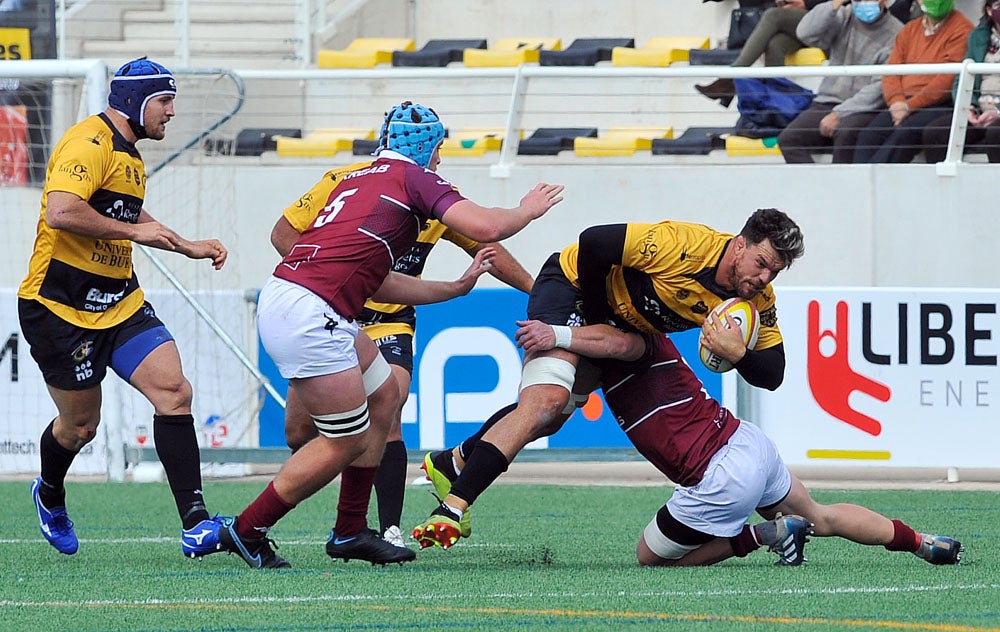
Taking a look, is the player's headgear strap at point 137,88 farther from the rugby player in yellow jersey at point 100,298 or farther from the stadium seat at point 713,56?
the stadium seat at point 713,56

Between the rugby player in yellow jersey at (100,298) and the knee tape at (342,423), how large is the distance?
0.75 metres

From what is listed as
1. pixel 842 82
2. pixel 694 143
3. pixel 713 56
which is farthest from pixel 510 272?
pixel 713 56

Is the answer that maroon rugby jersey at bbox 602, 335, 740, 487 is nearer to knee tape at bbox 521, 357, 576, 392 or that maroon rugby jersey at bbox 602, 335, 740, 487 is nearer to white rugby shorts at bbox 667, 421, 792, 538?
white rugby shorts at bbox 667, 421, 792, 538

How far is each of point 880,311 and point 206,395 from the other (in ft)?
15.2

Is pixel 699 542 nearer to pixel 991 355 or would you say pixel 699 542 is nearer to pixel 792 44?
pixel 991 355

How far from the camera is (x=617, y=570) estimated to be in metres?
6.19

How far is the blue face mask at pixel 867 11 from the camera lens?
13672 millimetres

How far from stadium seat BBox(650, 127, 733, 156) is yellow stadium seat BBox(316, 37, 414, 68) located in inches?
152

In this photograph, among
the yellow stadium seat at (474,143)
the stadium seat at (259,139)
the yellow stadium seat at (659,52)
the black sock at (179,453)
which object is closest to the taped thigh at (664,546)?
the black sock at (179,453)

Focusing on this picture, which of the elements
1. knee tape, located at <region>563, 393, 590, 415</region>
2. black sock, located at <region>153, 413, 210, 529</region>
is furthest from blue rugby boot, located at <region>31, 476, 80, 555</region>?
knee tape, located at <region>563, 393, 590, 415</region>

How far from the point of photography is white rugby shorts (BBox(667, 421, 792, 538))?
243 inches

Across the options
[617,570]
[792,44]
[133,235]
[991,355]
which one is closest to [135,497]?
[133,235]

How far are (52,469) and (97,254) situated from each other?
0.93 m

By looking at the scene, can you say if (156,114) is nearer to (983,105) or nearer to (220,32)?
(983,105)
